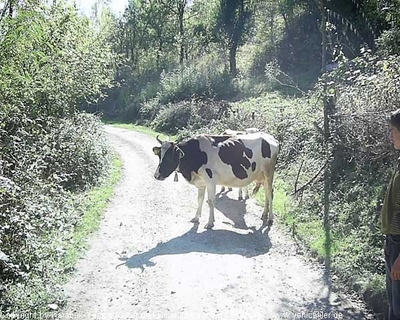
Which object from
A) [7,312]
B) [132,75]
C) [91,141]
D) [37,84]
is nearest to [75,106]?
[91,141]

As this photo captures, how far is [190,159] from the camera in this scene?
32.2ft

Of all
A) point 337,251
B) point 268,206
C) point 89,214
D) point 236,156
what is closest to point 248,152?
point 236,156

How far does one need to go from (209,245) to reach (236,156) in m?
2.14

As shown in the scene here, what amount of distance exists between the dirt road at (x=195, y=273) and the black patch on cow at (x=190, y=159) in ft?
3.46

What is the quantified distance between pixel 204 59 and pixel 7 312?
3707cm

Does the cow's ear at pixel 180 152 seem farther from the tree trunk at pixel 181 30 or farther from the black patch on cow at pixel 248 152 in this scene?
the tree trunk at pixel 181 30

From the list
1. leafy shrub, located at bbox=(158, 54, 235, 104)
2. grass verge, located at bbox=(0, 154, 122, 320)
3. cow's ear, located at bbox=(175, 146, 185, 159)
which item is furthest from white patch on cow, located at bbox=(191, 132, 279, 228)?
leafy shrub, located at bbox=(158, 54, 235, 104)

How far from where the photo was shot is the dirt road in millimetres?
6219

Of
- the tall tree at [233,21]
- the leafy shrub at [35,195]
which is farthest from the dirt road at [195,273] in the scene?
the tall tree at [233,21]

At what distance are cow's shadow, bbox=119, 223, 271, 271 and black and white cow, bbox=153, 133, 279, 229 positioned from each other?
49 cm

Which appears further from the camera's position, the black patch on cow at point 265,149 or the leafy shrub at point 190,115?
the leafy shrub at point 190,115

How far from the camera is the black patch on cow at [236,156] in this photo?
32.7 ft

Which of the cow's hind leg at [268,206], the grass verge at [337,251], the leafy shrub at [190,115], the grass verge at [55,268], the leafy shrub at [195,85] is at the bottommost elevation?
the grass verge at [55,268]

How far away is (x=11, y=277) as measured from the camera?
6652 mm
